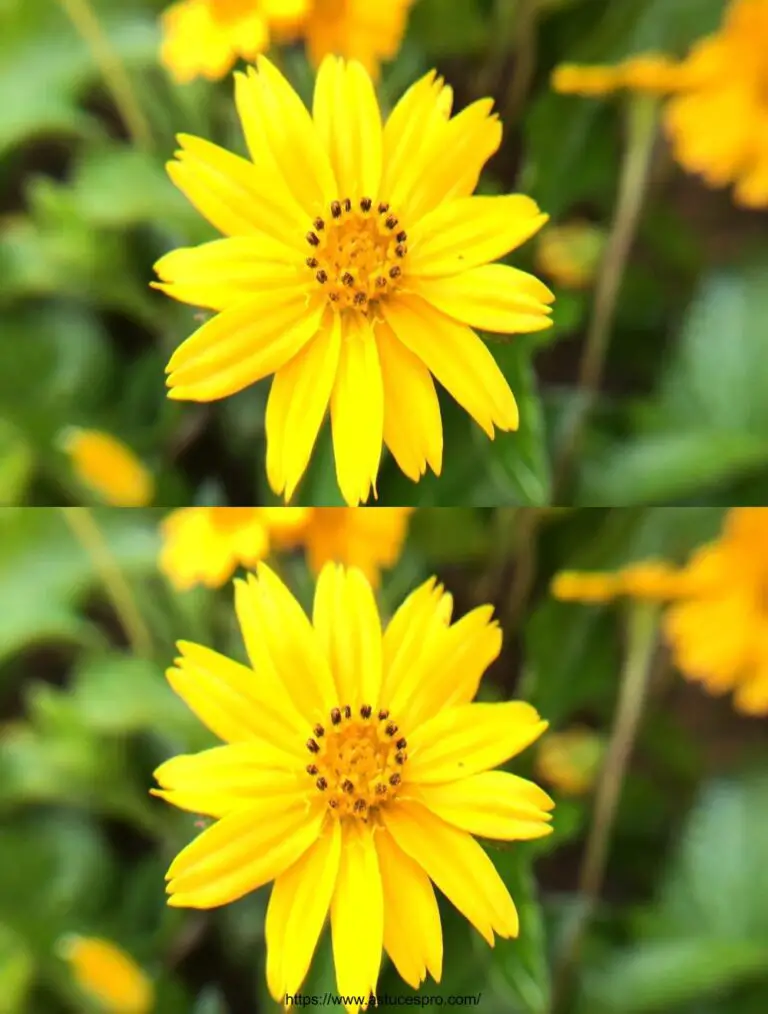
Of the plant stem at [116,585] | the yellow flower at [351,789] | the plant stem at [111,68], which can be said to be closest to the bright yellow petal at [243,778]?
the yellow flower at [351,789]

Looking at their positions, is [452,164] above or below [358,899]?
above

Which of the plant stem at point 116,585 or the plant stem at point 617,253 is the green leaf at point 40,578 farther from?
the plant stem at point 617,253

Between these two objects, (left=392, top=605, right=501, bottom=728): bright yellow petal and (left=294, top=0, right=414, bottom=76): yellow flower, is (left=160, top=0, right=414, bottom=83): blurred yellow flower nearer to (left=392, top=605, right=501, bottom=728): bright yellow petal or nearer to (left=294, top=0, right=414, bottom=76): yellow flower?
(left=294, top=0, right=414, bottom=76): yellow flower

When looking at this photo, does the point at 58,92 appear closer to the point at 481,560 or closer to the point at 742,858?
the point at 481,560

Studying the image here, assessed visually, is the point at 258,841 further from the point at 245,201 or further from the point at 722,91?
the point at 722,91

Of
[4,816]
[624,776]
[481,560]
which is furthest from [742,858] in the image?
[4,816]

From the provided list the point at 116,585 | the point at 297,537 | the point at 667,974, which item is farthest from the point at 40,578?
the point at 667,974

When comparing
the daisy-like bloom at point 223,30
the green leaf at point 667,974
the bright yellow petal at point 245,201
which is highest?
the daisy-like bloom at point 223,30
